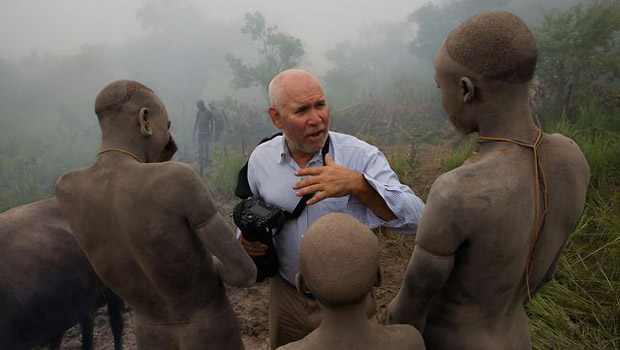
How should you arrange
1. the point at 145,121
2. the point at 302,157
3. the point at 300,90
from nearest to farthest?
the point at 145,121, the point at 300,90, the point at 302,157

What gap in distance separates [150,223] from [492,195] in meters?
1.23

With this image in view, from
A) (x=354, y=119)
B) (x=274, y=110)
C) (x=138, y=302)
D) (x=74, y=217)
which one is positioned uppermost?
(x=274, y=110)

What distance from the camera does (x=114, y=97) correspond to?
1.59 meters

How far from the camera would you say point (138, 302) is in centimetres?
175

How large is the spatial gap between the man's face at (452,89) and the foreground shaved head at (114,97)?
120 centimetres

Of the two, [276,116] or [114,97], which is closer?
[114,97]

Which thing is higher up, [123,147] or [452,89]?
[452,89]

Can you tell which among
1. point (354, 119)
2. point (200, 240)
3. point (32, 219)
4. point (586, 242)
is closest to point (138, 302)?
point (200, 240)

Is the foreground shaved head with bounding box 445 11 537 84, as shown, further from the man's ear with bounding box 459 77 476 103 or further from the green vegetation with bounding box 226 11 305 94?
the green vegetation with bounding box 226 11 305 94

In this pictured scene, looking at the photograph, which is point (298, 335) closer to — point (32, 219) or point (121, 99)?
point (121, 99)

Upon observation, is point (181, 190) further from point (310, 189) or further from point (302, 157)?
point (302, 157)

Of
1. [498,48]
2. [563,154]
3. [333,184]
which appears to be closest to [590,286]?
[563,154]

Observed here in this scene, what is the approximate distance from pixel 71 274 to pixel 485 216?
288 cm

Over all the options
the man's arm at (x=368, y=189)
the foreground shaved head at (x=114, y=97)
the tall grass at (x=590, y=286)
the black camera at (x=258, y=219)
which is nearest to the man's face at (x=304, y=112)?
the man's arm at (x=368, y=189)
